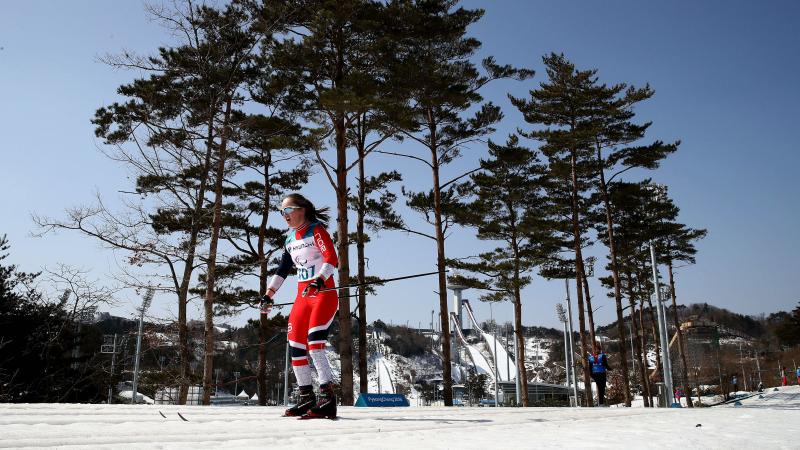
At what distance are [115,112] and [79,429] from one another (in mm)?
15002

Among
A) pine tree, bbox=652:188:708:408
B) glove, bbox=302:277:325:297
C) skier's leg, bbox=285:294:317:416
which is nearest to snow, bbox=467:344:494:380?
pine tree, bbox=652:188:708:408

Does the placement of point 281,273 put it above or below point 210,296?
below

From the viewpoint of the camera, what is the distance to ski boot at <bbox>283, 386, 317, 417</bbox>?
17.4 ft

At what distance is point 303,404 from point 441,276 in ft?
44.8

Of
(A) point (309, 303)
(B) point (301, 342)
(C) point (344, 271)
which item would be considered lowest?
(B) point (301, 342)

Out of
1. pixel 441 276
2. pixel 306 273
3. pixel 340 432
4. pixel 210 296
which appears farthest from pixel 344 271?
pixel 340 432

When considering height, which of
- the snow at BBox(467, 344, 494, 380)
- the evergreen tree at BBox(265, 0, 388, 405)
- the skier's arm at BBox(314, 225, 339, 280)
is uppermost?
the evergreen tree at BBox(265, 0, 388, 405)

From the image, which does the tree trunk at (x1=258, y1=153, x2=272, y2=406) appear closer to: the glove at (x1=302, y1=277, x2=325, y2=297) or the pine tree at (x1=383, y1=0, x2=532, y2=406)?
the pine tree at (x1=383, y1=0, x2=532, y2=406)

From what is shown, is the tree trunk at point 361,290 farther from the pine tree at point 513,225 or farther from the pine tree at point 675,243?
the pine tree at point 675,243

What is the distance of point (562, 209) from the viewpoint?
2505cm

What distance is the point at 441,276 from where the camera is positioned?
1875 centimetres

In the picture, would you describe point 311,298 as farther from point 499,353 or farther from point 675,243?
point 499,353

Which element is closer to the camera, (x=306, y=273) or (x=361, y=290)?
(x=306, y=273)

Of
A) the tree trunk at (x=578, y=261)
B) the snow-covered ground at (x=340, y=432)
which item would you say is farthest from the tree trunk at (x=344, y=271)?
the tree trunk at (x=578, y=261)
